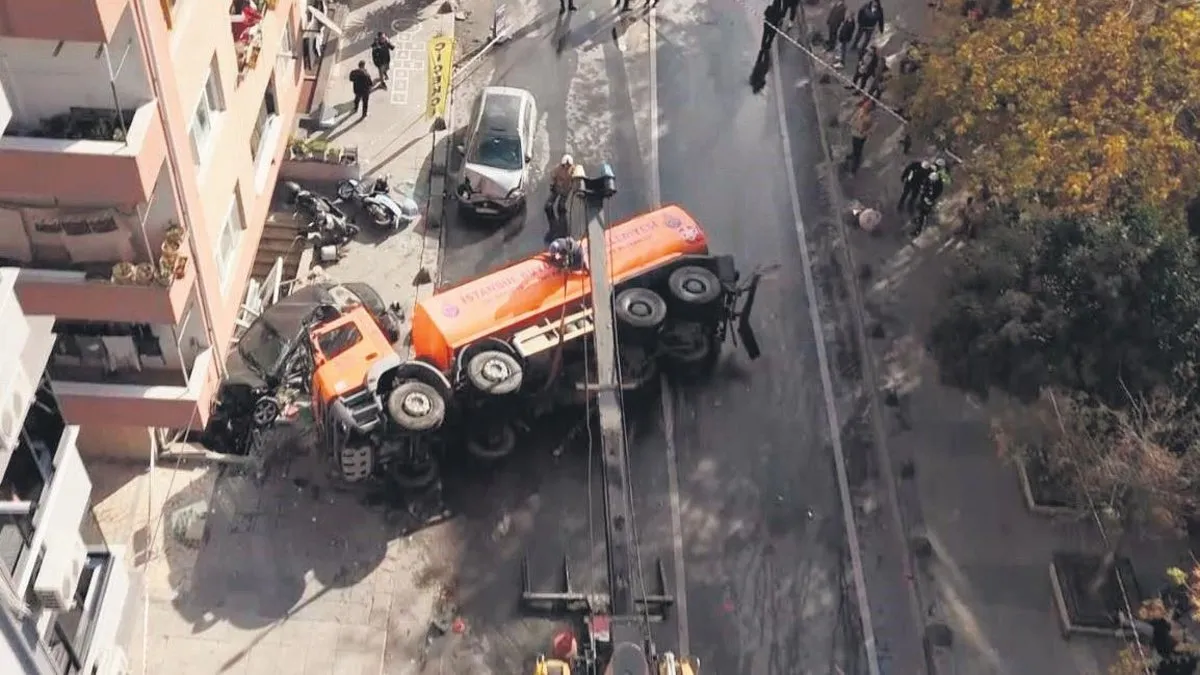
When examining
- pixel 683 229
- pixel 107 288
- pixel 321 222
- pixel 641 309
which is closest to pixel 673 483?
pixel 641 309

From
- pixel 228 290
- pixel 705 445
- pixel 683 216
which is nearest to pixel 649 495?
pixel 705 445

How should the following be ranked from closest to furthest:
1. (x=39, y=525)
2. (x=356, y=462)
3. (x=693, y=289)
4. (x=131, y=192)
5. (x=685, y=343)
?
1. (x=39, y=525)
2. (x=131, y=192)
3. (x=356, y=462)
4. (x=693, y=289)
5. (x=685, y=343)

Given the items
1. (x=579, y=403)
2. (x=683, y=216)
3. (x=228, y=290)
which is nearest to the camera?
(x=228, y=290)

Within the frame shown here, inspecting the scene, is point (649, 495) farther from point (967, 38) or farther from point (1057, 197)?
point (967, 38)

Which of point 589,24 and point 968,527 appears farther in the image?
point 589,24

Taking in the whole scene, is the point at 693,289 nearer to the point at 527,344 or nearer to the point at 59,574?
the point at 527,344

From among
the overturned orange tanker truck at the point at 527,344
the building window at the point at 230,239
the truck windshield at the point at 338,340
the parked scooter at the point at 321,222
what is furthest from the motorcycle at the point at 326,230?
the truck windshield at the point at 338,340

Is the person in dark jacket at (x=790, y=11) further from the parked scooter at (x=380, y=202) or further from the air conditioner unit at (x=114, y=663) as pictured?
the air conditioner unit at (x=114, y=663)
